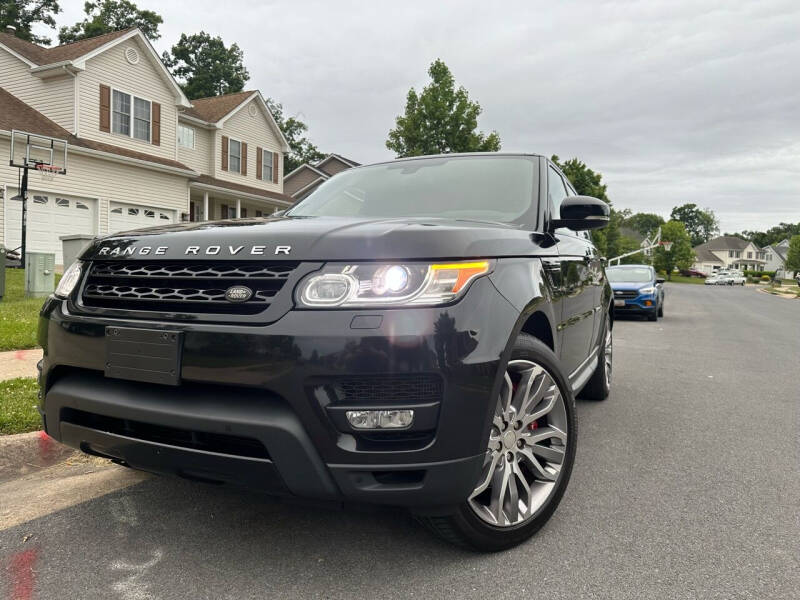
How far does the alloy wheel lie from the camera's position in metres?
2.41

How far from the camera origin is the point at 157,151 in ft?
69.1

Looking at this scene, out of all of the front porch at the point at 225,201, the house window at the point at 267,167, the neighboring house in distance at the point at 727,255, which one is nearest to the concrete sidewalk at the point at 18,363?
the front porch at the point at 225,201

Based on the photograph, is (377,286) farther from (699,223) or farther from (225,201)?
(699,223)

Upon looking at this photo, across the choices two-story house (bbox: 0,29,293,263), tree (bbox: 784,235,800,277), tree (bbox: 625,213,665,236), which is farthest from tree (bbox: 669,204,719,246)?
two-story house (bbox: 0,29,293,263)

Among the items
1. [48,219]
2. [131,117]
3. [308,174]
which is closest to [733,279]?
[308,174]

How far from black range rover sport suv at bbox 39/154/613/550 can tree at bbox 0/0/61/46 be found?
42257mm

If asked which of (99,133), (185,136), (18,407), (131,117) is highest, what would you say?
(185,136)

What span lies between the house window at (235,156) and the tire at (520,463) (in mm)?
24784

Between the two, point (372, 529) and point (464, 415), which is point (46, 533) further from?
point (464, 415)

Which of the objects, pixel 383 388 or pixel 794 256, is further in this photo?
pixel 794 256

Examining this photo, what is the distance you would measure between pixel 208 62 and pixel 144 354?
170 ft

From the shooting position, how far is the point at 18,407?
3.95 metres

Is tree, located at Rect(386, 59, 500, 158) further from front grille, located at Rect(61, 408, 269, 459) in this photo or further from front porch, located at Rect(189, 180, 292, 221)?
front grille, located at Rect(61, 408, 269, 459)

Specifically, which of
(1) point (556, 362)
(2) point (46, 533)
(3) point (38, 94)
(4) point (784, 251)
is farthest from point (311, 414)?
(4) point (784, 251)
